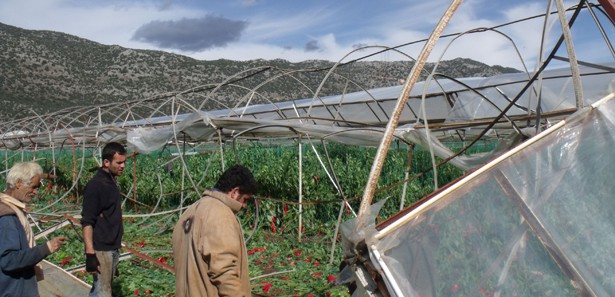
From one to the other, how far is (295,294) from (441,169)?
192 inches

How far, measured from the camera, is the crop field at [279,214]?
6332 mm

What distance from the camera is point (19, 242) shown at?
11.1 feet

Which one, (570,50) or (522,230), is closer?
(522,230)

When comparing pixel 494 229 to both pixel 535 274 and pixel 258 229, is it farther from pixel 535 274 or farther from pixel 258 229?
pixel 258 229

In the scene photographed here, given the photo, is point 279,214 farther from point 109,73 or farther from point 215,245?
point 109,73

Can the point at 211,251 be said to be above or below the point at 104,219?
below

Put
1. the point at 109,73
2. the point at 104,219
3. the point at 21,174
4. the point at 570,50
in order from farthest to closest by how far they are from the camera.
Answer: the point at 109,73 → the point at 104,219 → the point at 21,174 → the point at 570,50

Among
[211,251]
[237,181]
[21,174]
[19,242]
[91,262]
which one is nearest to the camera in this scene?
[211,251]

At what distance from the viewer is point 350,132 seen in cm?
671

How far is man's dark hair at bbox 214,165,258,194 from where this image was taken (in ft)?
10.2

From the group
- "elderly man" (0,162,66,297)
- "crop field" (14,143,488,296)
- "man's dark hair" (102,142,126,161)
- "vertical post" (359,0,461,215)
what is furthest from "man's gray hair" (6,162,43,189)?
"crop field" (14,143,488,296)

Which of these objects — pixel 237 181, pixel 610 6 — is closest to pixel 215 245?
pixel 237 181

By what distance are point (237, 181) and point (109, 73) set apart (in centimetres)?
3959

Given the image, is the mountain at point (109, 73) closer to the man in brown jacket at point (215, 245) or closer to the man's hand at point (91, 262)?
the man's hand at point (91, 262)
